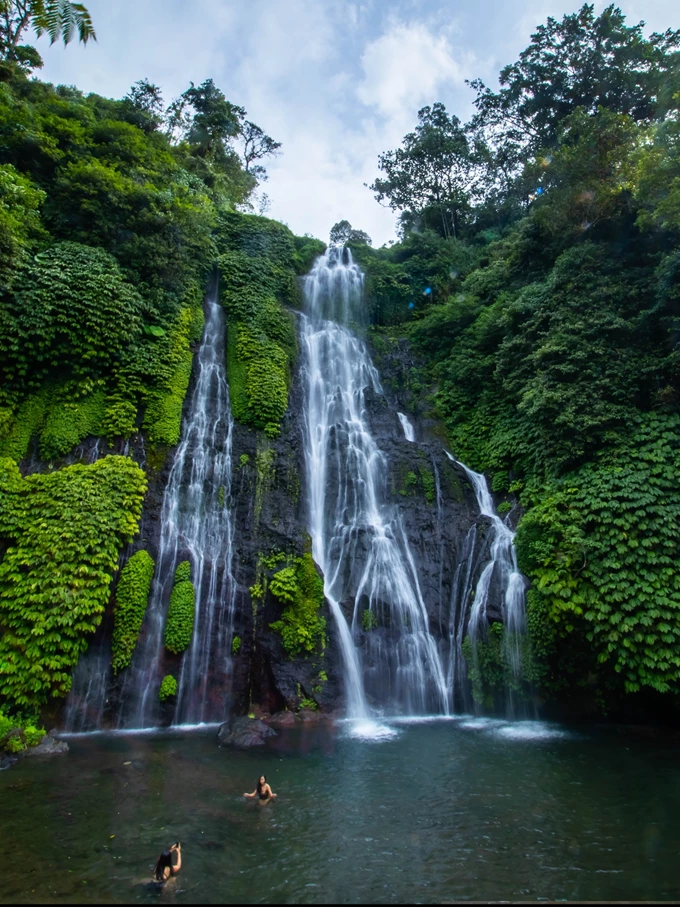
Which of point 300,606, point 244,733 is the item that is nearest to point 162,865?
point 244,733

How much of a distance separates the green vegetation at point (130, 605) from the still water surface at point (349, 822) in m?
1.74

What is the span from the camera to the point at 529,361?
15.3 metres

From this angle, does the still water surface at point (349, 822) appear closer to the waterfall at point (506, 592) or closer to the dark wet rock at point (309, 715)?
the dark wet rock at point (309, 715)

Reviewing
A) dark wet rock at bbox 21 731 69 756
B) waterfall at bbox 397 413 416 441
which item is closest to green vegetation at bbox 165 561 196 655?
dark wet rock at bbox 21 731 69 756

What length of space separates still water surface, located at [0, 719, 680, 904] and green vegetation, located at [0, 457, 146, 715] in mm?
1608

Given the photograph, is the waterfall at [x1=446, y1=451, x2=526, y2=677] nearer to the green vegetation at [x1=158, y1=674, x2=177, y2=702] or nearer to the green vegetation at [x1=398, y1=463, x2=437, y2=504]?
the green vegetation at [x1=398, y1=463, x2=437, y2=504]

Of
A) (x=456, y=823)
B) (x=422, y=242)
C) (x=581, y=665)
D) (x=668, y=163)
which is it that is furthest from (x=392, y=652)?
(x=422, y=242)

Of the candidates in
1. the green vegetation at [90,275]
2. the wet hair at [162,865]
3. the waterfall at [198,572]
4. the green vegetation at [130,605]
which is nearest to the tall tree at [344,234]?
the green vegetation at [90,275]

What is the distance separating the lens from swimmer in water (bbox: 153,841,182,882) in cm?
491

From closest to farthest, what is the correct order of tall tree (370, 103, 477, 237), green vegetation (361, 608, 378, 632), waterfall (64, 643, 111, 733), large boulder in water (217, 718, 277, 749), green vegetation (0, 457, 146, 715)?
large boulder in water (217, 718, 277, 749) < green vegetation (0, 457, 146, 715) < waterfall (64, 643, 111, 733) < green vegetation (361, 608, 378, 632) < tall tree (370, 103, 477, 237)

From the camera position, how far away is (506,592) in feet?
39.6

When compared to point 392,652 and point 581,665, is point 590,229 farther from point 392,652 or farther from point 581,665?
point 392,652

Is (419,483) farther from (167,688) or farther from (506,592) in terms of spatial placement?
(167,688)

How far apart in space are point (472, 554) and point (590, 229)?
10.9 meters
